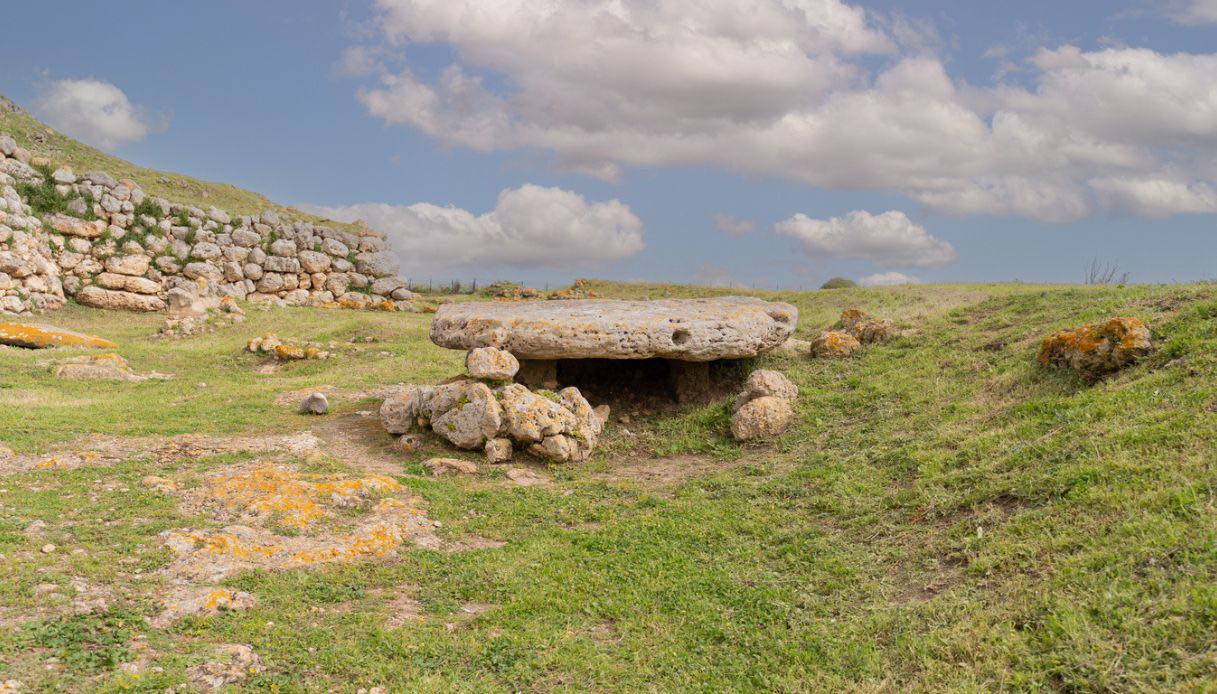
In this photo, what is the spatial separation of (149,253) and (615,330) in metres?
24.3

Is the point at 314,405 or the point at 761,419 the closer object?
the point at 761,419

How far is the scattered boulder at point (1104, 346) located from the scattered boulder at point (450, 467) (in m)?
8.89

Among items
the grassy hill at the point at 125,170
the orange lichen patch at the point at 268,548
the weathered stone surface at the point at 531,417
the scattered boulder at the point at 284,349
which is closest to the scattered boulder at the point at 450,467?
the weathered stone surface at the point at 531,417

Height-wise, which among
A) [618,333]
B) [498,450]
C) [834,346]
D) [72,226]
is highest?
[72,226]

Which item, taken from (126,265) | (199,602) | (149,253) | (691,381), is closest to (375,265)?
(149,253)

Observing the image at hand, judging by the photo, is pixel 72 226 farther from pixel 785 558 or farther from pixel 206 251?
pixel 785 558

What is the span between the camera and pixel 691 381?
1467 centimetres

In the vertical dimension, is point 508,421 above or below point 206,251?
below

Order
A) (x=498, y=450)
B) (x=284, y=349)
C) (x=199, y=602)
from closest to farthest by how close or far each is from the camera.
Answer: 1. (x=199, y=602)
2. (x=498, y=450)
3. (x=284, y=349)

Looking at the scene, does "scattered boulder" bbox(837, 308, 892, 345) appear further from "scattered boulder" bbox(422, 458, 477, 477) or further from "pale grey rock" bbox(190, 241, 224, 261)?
"pale grey rock" bbox(190, 241, 224, 261)

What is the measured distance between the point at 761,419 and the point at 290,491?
717 cm

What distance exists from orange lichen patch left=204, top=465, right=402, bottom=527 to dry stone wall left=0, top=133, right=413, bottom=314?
Result: 21.2 meters

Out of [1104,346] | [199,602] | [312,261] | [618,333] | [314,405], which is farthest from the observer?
[312,261]

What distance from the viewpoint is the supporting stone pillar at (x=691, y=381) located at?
1448cm
